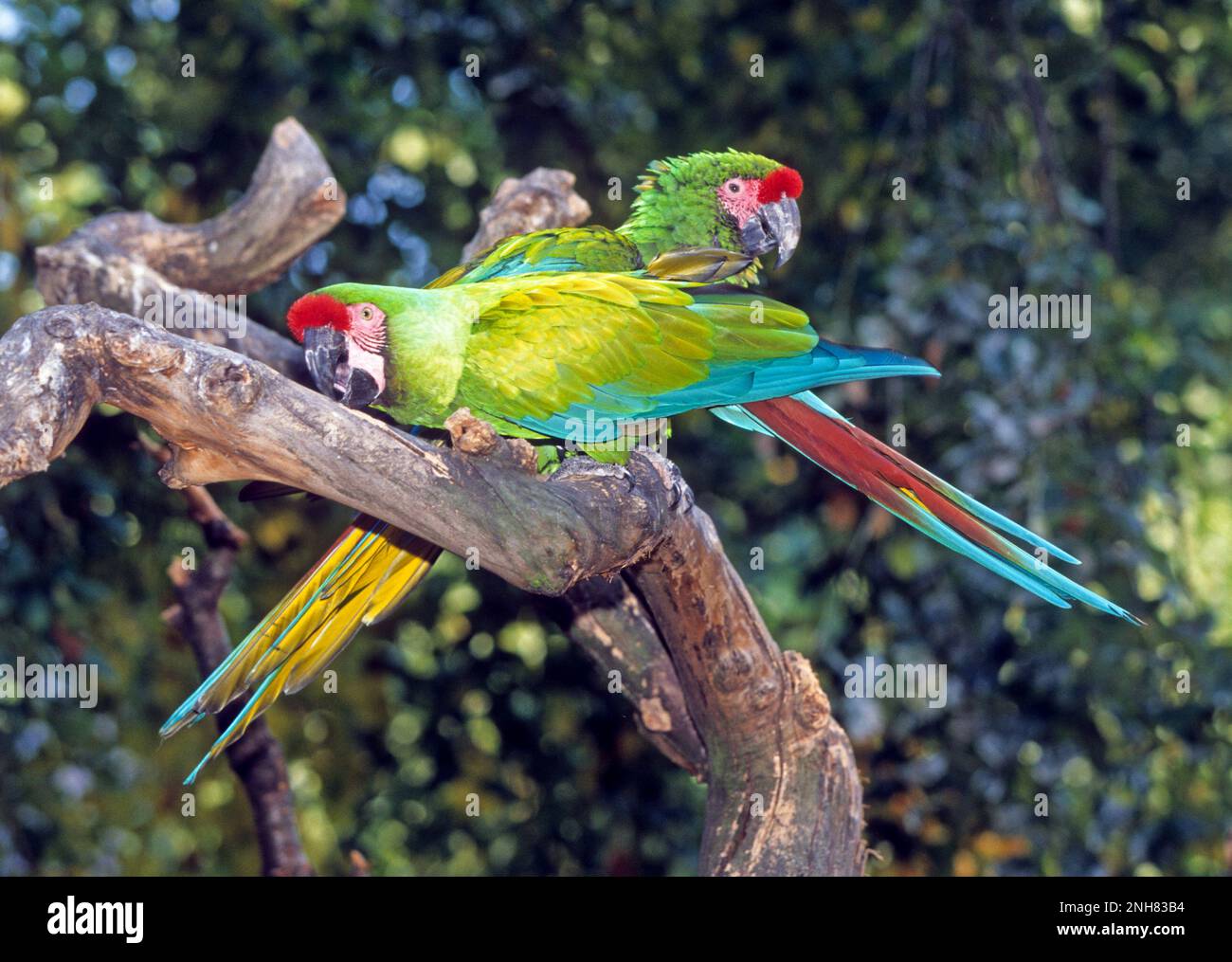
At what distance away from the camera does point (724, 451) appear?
266cm

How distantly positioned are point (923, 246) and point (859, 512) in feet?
1.72

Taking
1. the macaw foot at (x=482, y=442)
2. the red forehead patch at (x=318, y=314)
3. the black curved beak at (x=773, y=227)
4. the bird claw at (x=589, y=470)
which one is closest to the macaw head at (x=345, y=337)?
the red forehead patch at (x=318, y=314)

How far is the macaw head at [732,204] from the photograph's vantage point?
1.85 metres

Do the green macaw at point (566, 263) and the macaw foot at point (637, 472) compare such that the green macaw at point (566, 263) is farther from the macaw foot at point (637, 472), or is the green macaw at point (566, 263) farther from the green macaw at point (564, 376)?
the macaw foot at point (637, 472)

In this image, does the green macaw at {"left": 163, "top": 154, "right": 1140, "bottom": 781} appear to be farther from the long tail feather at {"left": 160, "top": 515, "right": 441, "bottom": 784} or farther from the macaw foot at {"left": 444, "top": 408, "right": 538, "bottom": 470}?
the macaw foot at {"left": 444, "top": 408, "right": 538, "bottom": 470}

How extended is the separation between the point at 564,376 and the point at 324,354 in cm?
29

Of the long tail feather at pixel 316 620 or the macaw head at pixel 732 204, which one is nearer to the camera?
the long tail feather at pixel 316 620

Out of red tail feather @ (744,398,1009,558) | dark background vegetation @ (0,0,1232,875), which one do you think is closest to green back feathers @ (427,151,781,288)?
red tail feather @ (744,398,1009,558)

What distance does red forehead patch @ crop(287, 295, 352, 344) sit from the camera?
1.42 meters

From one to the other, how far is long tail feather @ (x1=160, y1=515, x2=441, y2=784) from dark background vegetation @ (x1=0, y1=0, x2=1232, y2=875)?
46 centimetres

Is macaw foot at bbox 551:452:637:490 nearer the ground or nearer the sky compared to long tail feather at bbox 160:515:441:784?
nearer the sky

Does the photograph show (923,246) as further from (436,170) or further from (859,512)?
(436,170)

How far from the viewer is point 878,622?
230 centimetres

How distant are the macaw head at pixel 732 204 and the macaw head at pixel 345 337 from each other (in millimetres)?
574
